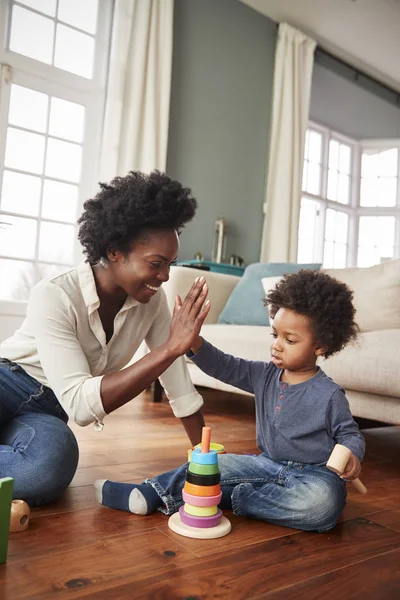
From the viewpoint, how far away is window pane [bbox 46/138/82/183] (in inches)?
152

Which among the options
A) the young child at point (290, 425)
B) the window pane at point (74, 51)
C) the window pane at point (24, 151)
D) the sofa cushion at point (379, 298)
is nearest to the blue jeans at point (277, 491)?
the young child at point (290, 425)

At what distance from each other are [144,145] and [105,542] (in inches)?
131

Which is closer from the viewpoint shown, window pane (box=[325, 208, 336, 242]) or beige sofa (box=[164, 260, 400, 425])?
beige sofa (box=[164, 260, 400, 425])

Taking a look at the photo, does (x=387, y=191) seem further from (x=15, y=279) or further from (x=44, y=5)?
(x=15, y=279)

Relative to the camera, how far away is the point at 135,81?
3.99 meters

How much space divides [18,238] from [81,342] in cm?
255

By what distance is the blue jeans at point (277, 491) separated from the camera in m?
1.24

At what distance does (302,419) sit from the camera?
53.1 inches

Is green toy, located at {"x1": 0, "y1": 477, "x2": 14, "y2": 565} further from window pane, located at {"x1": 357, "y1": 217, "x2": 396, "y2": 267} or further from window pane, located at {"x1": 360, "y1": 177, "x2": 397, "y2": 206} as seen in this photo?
window pane, located at {"x1": 360, "y1": 177, "x2": 397, "y2": 206}

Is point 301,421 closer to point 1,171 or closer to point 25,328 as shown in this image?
point 25,328

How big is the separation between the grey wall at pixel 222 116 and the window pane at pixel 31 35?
0.99m

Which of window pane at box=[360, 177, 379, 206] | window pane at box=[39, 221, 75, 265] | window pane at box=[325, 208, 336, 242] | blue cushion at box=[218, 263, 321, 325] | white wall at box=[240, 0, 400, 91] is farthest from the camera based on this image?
window pane at box=[360, 177, 379, 206]

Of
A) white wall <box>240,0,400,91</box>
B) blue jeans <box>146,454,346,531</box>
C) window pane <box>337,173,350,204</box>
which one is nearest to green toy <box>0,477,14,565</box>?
blue jeans <box>146,454,346,531</box>

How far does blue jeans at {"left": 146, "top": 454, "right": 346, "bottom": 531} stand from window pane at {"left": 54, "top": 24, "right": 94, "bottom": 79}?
132 inches
